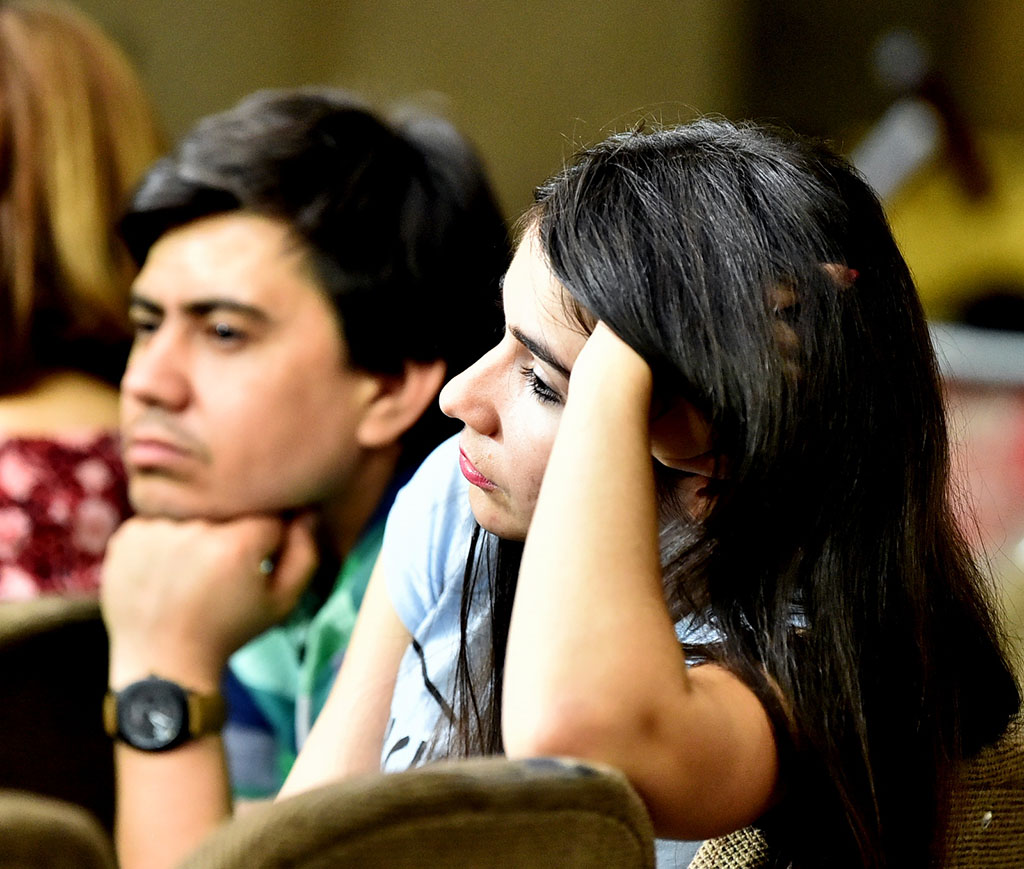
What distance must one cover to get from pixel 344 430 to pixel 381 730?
334 mm

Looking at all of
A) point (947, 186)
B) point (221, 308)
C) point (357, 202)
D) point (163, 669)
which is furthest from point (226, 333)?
point (947, 186)

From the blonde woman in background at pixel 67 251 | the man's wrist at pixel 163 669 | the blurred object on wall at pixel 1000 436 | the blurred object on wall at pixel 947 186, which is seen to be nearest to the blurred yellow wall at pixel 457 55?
the blurred object on wall at pixel 947 186

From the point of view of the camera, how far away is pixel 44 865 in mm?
528

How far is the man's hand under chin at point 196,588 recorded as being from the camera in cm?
105

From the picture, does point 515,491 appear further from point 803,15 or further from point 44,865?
point 803,15

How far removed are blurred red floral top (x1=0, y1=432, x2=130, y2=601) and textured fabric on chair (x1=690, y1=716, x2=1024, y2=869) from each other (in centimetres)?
83

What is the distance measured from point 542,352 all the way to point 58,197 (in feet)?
2.86

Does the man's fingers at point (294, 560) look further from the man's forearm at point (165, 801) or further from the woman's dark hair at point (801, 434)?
the woman's dark hair at point (801, 434)

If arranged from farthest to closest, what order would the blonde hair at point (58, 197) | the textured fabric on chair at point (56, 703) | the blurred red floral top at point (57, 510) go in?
the blonde hair at point (58, 197)
the blurred red floral top at point (57, 510)
the textured fabric on chair at point (56, 703)

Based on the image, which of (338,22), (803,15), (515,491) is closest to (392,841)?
(515,491)

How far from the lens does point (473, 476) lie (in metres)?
0.72

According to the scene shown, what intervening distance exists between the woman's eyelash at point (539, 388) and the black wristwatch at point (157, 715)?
17.9 inches

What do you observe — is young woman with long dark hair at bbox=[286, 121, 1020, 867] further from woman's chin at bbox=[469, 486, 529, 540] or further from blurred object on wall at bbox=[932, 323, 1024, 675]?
blurred object on wall at bbox=[932, 323, 1024, 675]

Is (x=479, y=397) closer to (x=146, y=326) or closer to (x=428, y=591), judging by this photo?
(x=428, y=591)
